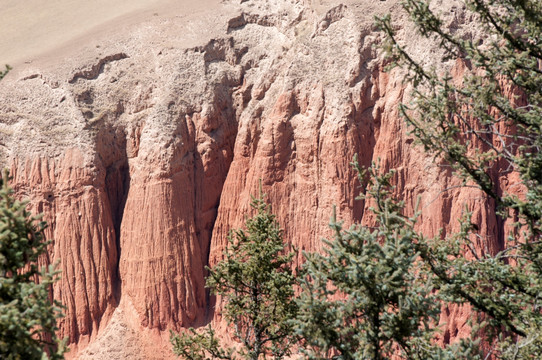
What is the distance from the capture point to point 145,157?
1007 inches

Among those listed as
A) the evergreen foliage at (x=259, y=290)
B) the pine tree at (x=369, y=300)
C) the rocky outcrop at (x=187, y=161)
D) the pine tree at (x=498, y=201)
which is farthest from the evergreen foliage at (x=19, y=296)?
the rocky outcrop at (x=187, y=161)

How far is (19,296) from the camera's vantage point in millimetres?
9891

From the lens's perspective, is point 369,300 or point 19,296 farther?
point 369,300

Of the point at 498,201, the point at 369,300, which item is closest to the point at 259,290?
the point at 498,201

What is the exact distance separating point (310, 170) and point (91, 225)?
29.7 ft

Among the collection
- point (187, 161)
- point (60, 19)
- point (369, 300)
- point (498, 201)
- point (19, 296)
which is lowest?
point (369, 300)

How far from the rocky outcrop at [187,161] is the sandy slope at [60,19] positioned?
394cm

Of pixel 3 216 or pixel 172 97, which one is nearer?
pixel 3 216

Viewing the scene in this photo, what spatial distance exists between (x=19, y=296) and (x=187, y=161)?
16246mm

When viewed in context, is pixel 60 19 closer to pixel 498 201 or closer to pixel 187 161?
pixel 187 161

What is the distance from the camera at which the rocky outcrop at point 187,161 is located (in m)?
25.0

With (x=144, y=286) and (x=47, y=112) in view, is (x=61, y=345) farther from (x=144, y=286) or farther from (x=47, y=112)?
(x=47, y=112)

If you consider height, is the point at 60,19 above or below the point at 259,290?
above

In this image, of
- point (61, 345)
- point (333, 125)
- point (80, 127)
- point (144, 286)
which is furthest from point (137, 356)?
point (61, 345)
